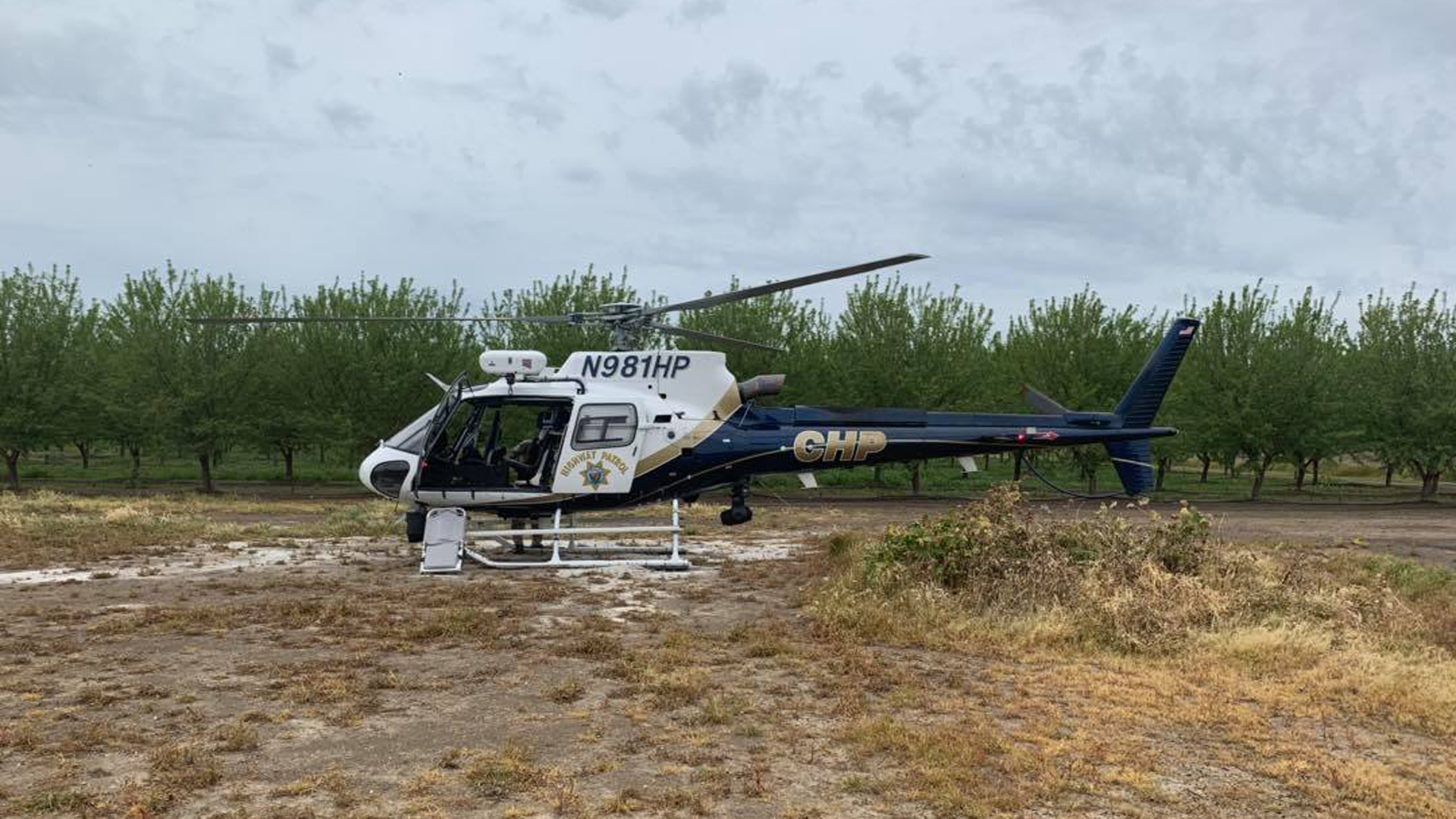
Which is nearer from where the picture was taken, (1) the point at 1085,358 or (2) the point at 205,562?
(2) the point at 205,562

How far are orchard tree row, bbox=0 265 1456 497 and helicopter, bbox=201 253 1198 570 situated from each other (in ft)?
54.3

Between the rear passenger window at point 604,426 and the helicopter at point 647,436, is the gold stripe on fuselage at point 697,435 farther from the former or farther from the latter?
the rear passenger window at point 604,426

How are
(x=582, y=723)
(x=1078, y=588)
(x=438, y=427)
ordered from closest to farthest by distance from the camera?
1. (x=582, y=723)
2. (x=1078, y=588)
3. (x=438, y=427)

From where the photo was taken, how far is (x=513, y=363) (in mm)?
13234

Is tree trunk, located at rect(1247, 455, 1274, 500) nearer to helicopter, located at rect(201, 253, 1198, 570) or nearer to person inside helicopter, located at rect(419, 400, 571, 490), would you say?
helicopter, located at rect(201, 253, 1198, 570)

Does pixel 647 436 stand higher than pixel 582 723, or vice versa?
pixel 647 436

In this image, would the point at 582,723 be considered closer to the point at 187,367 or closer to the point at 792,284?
the point at 792,284

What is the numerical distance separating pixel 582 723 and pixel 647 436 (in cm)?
764

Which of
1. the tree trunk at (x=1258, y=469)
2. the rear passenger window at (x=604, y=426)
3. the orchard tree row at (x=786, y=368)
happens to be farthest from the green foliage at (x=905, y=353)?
the rear passenger window at (x=604, y=426)

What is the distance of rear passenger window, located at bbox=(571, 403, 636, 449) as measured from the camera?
43.2 feet

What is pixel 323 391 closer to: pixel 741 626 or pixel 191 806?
pixel 741 626

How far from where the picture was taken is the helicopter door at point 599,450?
13148 millimetres

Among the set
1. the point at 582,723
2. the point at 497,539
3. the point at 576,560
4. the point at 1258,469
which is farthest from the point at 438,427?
the point at 1258,469

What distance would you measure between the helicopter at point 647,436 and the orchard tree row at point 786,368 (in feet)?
54.3
